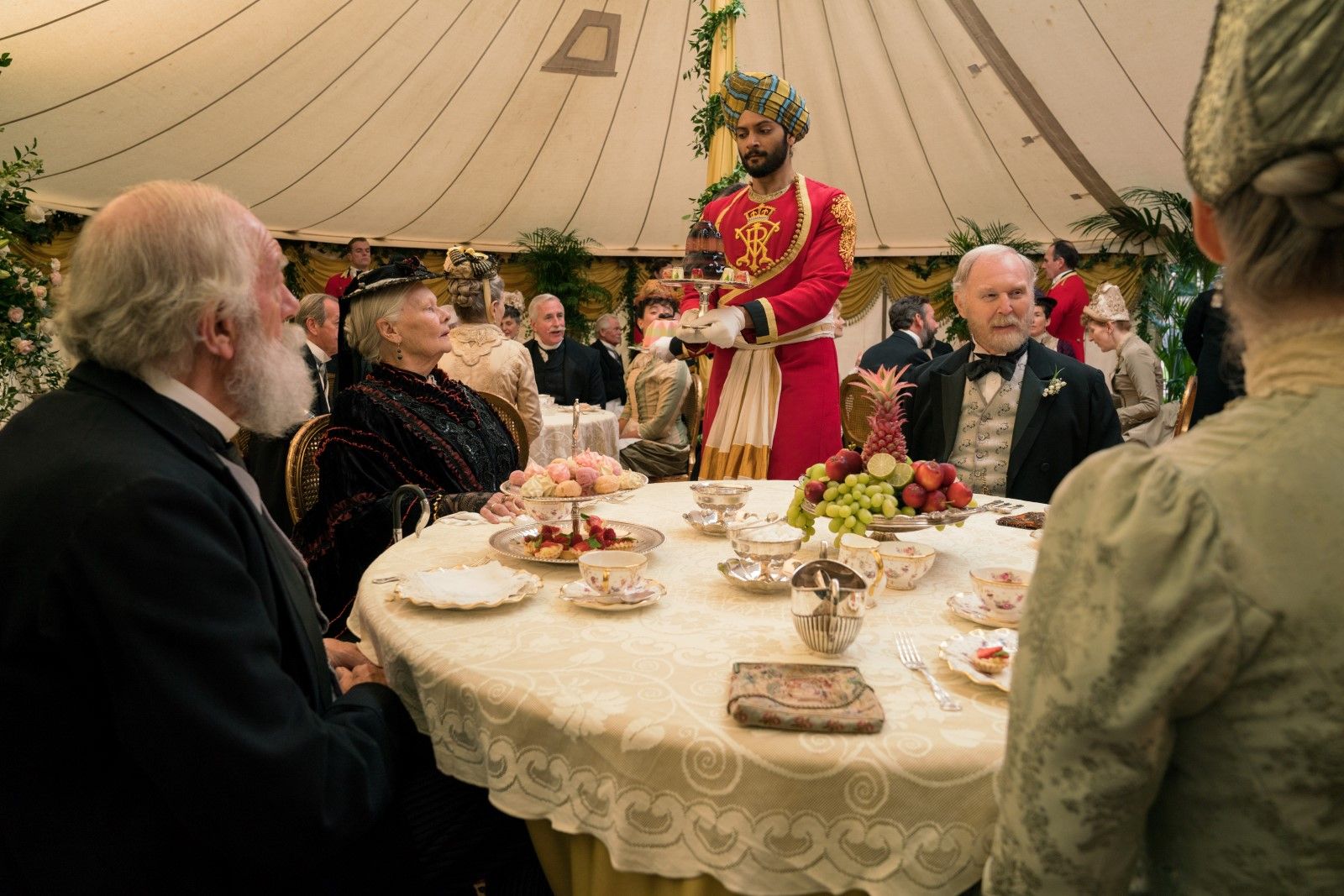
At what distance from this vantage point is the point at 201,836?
3.59ft

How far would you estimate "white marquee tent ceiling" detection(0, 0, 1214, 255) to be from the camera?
26.6 ft

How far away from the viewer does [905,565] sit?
5.74 ft

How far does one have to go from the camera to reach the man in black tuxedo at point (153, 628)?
1041 mm

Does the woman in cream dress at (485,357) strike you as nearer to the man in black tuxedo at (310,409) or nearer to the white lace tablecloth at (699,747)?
the man in black tuxedo at (310,409)

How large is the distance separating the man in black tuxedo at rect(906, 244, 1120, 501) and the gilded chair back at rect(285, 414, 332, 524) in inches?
89.9

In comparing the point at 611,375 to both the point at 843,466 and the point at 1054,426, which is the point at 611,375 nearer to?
the point at 1054,426

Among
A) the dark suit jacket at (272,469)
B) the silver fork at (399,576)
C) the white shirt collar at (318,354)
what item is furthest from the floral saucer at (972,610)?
the white shirt collar at (318,354)

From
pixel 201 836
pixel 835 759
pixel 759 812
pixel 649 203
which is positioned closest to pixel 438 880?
pixel 201 836

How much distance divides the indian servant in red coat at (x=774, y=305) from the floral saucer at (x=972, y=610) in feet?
5.70

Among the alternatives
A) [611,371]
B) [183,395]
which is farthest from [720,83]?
[183,395]

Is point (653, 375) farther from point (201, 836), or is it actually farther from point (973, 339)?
point (201, 836)

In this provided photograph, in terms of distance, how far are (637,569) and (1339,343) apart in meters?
1.17

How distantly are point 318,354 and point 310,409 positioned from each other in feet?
6.75

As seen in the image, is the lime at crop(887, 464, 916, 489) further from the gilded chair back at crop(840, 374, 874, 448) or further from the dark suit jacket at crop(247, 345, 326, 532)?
the dark suit jacket at crop(247, 345, 326, 532)
